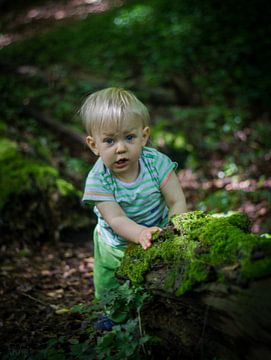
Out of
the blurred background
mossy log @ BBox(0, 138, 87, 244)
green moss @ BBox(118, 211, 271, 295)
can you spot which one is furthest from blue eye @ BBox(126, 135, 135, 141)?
mossy log @ BBox(0, 138, 87, 244)

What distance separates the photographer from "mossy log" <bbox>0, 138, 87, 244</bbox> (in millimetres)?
5164

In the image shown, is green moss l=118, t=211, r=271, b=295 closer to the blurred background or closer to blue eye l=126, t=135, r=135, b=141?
blue eye l=126, t=135, r=135, b=141

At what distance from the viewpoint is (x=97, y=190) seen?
3.22 metres

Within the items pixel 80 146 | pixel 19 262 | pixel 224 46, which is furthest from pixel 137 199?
pixel 224 46

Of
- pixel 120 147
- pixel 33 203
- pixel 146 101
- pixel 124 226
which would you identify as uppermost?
pixel 120 147

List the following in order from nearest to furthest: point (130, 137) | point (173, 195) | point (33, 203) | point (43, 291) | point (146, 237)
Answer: point (146, 237) → point (130, 137) → point (173, 195) → point (43, 291) → point (33, 203)

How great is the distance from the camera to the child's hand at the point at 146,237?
283 centimetres

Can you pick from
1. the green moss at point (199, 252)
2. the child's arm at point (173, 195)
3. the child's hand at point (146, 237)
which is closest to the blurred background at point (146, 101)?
the child's arm at point (173, 195)

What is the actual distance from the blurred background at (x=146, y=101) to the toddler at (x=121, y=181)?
1358 mm

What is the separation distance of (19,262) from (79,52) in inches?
302

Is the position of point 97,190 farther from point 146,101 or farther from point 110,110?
point 146,101

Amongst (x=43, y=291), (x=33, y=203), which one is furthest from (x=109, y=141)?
(x=33, y=203)

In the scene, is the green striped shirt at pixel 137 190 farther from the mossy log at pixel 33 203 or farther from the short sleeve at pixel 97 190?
the mossy log at pixel 33 203

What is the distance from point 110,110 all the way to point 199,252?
3.93 feet
